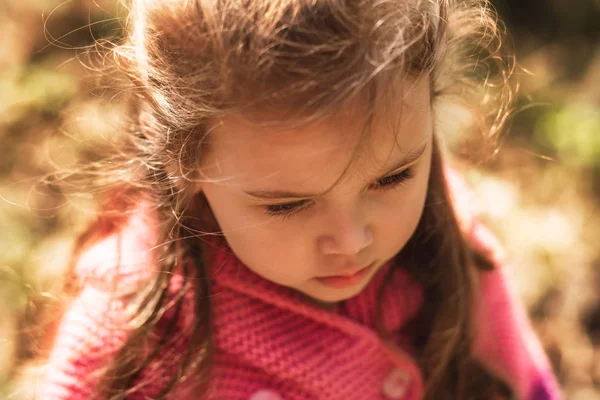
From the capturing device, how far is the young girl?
0.78 metres

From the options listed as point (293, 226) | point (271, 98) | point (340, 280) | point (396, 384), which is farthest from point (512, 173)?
point (271, 98)

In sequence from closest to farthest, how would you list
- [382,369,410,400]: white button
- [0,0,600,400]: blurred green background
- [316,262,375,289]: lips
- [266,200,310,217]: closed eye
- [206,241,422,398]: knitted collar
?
[266,200,310,217]: closed eye < [316,262,375,289]: lips < [206,241,422,398]: knitted collar < [382,369,410,400]: white button < [0,0,600,400]: blurred green background

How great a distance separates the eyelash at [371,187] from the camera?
0.88m

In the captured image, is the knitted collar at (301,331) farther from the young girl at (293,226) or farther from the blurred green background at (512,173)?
the blurred green background at (512,173)

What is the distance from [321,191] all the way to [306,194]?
18mm

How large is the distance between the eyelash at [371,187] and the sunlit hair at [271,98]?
11 cm

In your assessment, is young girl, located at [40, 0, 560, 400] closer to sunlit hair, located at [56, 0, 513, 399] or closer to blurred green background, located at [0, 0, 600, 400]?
sunlit hair, located at [56, 0, 513, 399]

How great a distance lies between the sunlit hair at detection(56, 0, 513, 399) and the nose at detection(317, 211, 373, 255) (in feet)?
0.48

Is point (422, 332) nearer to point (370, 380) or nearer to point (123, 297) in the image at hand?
point (370, 380)

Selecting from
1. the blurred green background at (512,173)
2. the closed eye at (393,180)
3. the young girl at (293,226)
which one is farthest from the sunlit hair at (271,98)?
the blurred green background at (512,173)

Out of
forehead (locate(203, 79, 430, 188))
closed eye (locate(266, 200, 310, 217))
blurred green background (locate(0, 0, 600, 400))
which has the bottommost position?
blurred green background (locate(0, 0, 600, 400))

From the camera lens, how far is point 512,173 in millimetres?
1859

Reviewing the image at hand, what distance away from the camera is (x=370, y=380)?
1.20 metres

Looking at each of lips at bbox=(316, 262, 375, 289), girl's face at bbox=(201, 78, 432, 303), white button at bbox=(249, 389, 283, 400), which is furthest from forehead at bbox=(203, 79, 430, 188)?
white button at bbox=(249, 389, 283, 400)
